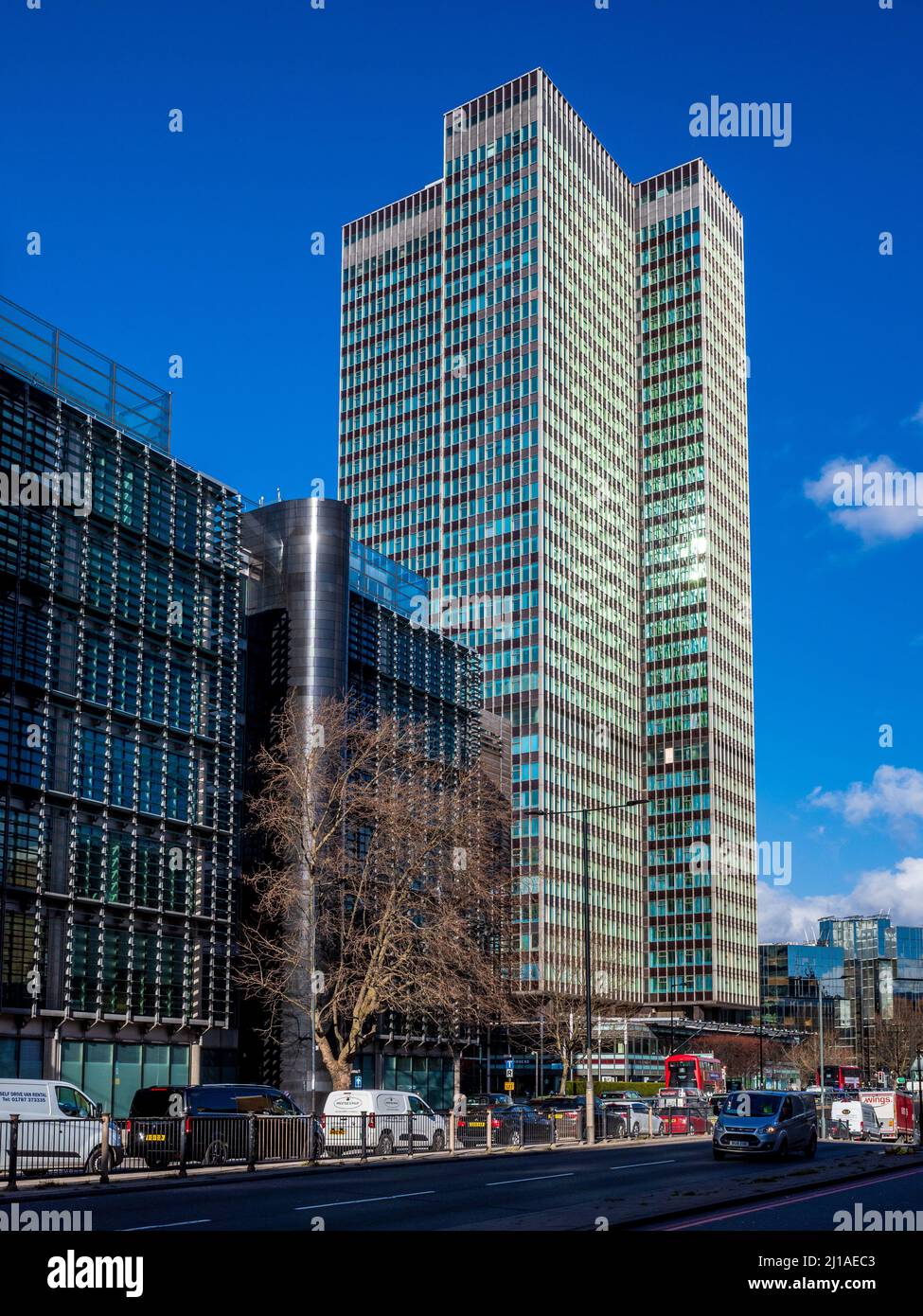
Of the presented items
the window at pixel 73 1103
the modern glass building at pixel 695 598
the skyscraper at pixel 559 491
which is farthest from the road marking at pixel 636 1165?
the modern glass building at pixel 695 598

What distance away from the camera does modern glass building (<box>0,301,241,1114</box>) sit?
53.0 meters

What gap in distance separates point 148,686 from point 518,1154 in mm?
26287

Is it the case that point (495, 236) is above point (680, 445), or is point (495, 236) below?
above

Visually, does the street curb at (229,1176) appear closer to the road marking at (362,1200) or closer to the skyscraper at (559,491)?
the road marking at (362,1200)

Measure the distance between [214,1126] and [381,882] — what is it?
22.8 metres

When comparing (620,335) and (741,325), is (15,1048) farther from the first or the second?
(741,325)

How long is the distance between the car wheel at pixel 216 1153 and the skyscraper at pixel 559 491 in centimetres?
11250

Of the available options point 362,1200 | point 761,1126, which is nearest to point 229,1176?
point 362,1200

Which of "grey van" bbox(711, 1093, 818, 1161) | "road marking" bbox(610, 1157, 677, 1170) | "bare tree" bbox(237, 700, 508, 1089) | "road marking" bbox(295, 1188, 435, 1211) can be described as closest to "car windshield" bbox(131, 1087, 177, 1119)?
"bare tree" bbox(237, 700, 508, 1089)

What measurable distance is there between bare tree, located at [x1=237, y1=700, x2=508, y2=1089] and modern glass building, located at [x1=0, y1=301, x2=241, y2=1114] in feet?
14.5

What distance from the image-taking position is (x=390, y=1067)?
7956cm

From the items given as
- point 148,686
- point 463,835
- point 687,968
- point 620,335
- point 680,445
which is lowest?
point 687,968
